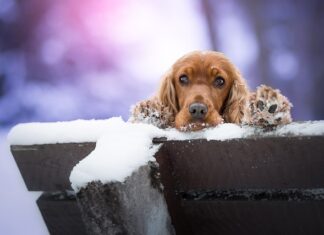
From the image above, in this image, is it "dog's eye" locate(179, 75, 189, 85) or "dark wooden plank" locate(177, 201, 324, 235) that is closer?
"dark wooden plank" locate(177, 201, 324, 235)

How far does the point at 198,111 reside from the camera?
101 inches

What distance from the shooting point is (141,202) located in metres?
1.22

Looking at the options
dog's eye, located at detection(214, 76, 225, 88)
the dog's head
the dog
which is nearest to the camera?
the dog

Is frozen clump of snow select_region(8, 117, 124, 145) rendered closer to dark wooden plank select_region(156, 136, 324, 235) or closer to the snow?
the snow

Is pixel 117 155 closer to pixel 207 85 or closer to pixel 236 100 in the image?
pixel 207 85

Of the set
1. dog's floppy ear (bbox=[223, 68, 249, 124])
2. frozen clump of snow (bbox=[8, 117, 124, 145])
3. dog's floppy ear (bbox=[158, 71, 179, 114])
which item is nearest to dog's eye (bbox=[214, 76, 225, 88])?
dog's floppy ear (bbox=[223, 68, 249, 124])

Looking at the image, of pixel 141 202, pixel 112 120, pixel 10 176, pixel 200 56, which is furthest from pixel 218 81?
pixel 10 176

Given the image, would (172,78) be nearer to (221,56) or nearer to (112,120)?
(221,56)

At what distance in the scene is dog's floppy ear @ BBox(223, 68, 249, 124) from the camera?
10.2 ft

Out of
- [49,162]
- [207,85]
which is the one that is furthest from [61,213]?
[207,85]

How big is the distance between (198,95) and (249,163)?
1.51 meters

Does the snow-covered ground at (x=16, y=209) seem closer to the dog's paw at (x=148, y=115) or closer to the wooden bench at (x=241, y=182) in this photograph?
the dog's paw at (x=148, y=115)

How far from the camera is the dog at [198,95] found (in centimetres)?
256

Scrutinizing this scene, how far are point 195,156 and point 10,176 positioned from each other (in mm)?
3363
